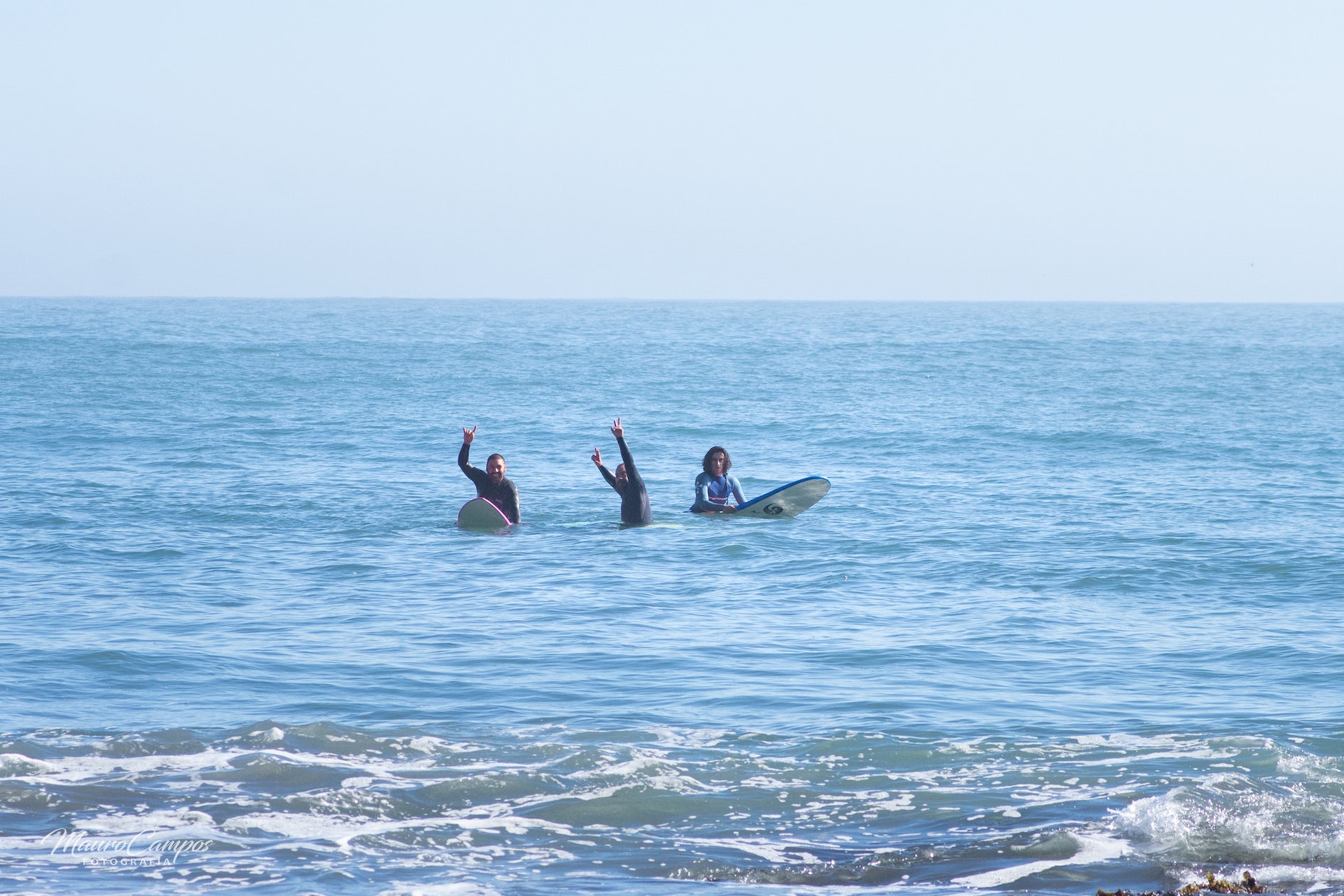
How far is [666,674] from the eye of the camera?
35.8 feet

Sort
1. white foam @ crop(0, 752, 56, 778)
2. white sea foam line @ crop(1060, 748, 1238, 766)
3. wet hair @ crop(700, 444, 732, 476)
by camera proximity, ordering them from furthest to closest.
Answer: wet hair @ crop(700, 444, 732, 476) → white sea foam line @ crop(1060, 748, 1238, 766) → white foam @ crop(0, 752, 56, 778)

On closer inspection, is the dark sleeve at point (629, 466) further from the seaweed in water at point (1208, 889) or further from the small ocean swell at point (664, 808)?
the seaweed in water at point (1208, 889)

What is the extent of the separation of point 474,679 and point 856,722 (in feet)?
10.3

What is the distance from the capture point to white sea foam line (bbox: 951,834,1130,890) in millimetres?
6781

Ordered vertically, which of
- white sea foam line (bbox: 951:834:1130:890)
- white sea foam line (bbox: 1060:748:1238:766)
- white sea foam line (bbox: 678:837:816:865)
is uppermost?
white sea foam line (bbox: 1060:748:1238:766)

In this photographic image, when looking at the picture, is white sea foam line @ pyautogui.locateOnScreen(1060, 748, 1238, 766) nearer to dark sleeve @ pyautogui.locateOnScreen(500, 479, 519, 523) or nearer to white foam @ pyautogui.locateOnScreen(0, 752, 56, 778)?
white foam @ pyautogui.locateOnScreen(0, 752, 56, 778)

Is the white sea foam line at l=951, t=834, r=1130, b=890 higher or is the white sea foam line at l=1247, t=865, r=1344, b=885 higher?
the white sea foam line at l=1247, t=865, r=1344, b=885

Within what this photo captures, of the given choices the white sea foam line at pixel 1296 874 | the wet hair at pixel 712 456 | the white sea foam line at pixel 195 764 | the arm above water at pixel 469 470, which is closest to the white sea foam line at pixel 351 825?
the white sea foam line at pixel 195 764

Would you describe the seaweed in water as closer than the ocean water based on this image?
Yes

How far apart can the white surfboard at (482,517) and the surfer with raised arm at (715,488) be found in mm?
3023

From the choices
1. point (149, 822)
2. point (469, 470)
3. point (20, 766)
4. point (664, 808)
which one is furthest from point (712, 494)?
point (149, 822)

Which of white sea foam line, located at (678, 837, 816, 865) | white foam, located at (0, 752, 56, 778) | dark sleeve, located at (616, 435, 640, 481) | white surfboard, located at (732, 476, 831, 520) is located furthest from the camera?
white surfboard, located at (732, 476, 831, 520)

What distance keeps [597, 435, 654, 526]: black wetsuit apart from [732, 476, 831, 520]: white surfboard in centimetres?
172

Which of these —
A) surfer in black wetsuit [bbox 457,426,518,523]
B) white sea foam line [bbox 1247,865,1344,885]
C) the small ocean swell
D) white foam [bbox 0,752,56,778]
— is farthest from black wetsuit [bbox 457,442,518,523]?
white sea foam line [bbox 1247,865,1344,885]
